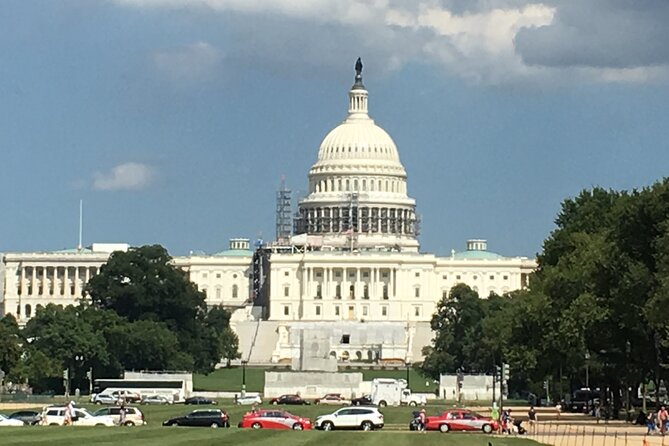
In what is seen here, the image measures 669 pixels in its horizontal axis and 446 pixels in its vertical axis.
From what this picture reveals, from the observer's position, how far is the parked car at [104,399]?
12033cm

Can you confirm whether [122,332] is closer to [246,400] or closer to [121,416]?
[246,400]

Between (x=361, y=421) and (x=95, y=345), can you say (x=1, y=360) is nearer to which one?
(x=95, y=345)

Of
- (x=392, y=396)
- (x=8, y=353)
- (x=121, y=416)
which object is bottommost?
(x=121, y=416)

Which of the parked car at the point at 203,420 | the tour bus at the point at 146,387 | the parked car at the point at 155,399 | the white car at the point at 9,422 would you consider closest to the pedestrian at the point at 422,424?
the parked car at the point at 203,420

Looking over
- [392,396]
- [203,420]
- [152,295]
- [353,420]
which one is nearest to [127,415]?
[203,420]

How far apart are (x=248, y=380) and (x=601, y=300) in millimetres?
78350

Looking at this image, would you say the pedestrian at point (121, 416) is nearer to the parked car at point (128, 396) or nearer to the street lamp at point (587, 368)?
the street lamp at point (587, 368)

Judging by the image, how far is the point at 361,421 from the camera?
87.1m

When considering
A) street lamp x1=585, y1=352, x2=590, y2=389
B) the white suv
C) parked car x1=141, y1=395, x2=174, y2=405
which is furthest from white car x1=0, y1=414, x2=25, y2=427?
parked car x1=141, y1=395, x2=174, y2=405

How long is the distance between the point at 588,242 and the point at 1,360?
47.5 metres

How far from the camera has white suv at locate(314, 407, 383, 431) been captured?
3425 inches

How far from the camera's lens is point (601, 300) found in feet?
316

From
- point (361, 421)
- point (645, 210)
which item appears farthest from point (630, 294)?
point (361, 421)

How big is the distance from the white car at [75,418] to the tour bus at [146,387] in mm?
39323
